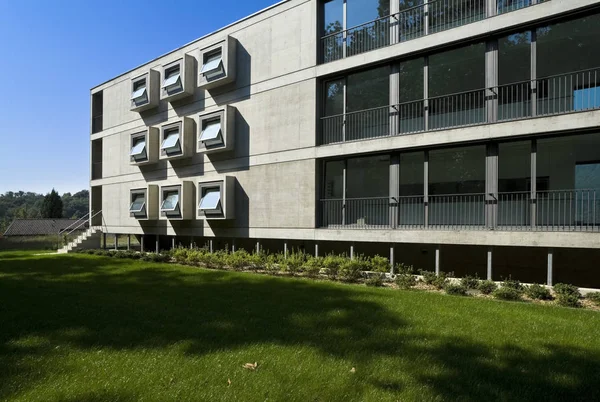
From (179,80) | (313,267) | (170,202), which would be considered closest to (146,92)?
(179,80)

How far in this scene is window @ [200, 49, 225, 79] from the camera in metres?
20.1

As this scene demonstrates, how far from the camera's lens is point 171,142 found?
73.0 ft

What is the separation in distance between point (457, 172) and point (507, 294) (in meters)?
9.37

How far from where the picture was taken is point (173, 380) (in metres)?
5.10

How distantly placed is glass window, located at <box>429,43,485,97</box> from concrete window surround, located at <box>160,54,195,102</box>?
41.3ft

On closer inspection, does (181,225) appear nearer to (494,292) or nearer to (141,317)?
(141,317)

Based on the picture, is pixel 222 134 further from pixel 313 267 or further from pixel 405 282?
pixel 405 282

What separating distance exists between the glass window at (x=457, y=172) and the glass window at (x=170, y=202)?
13.2m

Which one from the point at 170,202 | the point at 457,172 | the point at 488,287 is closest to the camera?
the point at 488,287

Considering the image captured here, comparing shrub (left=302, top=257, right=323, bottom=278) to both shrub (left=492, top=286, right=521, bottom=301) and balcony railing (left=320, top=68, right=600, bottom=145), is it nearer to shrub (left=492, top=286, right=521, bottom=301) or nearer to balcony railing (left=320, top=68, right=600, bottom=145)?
balcony railing (left=320, top=68, right=600, bottom=145)

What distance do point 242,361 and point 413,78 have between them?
15380mm

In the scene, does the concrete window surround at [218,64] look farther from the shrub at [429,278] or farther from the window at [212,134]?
the shrub at [429,278]

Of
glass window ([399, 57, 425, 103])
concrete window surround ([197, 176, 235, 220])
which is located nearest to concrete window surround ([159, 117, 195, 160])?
concrete window surround ([197, 176, 235, 220])

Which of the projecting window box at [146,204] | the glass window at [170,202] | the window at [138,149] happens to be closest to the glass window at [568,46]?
the glass window at [170,202]
